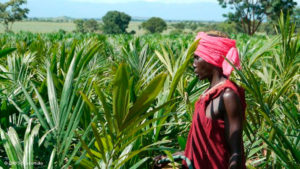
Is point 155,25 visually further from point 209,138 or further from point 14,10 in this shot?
point 209,138

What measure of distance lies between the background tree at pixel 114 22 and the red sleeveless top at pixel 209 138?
7726cm

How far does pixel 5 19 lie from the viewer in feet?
227

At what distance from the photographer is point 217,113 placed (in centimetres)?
149

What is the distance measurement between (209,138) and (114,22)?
3132 inches

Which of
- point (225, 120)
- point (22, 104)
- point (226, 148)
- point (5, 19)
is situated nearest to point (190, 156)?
point (226, 148)

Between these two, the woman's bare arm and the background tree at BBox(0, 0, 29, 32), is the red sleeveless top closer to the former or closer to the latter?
the woman's bare arm

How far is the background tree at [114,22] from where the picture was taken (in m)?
78.6

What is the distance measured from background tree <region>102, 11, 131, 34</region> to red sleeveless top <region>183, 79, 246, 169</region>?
3042 inches

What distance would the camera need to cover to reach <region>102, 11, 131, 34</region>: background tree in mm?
78625

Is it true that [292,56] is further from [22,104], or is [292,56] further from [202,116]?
[22,104]

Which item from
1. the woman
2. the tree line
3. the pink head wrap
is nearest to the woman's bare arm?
the woman

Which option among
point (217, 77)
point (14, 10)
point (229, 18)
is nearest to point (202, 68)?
point (217, 77)

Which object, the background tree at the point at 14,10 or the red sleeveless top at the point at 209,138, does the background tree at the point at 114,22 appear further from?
the red sleeveless top at the point at 209,138

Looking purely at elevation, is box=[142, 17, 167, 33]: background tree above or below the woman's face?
below
